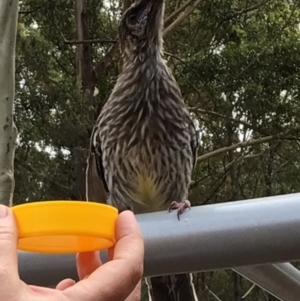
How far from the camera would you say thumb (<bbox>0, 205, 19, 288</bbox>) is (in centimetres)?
61

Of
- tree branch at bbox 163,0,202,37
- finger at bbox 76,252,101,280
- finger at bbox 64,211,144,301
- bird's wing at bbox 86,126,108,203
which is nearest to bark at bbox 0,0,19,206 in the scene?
bird's wing at bbox 86,126,108,203

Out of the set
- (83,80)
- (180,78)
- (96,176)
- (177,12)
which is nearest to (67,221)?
(96,176)

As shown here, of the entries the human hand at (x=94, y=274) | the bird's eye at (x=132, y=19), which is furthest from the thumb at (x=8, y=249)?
the bird's eye at (x=132, y=19)

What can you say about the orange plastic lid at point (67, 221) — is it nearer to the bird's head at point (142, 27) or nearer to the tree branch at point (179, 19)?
the bird's head at point (142, 27)

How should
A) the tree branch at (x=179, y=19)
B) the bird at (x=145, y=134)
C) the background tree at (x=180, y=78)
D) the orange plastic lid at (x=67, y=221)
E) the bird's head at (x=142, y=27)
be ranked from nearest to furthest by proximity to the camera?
the orange plastic lid at (x=67, y=221), the bird at (x=145, y=134), the bird's head at (x=142, y=27), the background tree at (x=180, y=78), the tree branch at (x=179, y=19)

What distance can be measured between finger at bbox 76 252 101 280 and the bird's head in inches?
64.0

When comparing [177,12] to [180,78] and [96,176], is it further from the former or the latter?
[96,176]

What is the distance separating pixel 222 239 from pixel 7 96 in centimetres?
184

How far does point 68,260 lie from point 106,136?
4.79 feet

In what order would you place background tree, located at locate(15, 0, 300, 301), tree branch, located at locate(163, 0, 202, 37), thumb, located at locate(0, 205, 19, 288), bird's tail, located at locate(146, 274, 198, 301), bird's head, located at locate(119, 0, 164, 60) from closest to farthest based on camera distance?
thumb, located at locate(0, 205, 19, 288) → bird's tail, located at locate(146, 274, 198, 301) → bird's head, located at locate(119, 0, 164, 60) → background tree, located at locate(15, 0, 300, 301) → tree branch, located at locate(163, 0, 202, 37)

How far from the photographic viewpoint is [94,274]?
0.69m

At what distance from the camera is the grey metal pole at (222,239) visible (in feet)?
2.67

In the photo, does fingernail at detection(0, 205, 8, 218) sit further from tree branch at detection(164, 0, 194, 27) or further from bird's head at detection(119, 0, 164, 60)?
tree branch at detection(164, 0, 194, 27)

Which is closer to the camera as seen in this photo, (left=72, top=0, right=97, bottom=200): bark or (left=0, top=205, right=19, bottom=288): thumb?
(left=0, top=205, right=19, bottom=288): thumb
